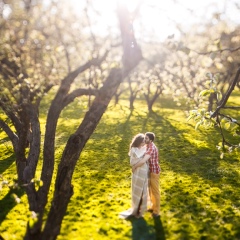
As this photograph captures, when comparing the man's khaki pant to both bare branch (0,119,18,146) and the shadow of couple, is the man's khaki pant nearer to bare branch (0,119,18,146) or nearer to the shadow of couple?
the shadow of couple

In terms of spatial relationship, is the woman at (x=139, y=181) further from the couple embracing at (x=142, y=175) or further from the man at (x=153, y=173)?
the man at (x=153, y=173)

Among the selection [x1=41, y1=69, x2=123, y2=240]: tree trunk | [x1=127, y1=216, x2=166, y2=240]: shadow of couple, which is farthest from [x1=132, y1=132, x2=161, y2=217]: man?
[x1=41, y1=69, x2=123, y2=240]: tree trunk

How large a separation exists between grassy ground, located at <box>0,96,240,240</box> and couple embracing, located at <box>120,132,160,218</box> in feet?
1.22

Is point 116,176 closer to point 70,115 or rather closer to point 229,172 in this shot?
point 229,172

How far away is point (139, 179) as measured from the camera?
36.9 feet

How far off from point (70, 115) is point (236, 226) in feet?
81.2

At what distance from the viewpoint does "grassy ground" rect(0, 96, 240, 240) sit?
10.5 m

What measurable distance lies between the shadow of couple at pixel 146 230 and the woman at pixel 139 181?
33 cm

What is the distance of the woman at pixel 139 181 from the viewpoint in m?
11.1

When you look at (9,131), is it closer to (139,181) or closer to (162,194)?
(139,181)

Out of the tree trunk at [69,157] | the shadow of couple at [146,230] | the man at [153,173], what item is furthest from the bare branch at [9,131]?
the tree trunk at [69,157]

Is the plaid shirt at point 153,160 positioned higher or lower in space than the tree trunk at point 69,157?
lower

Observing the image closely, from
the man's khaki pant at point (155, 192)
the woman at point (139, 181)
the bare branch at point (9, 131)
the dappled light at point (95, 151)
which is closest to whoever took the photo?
the dappled light at point (95, 151)

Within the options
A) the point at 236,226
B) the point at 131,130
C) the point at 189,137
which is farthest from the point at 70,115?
the point at 236,226
